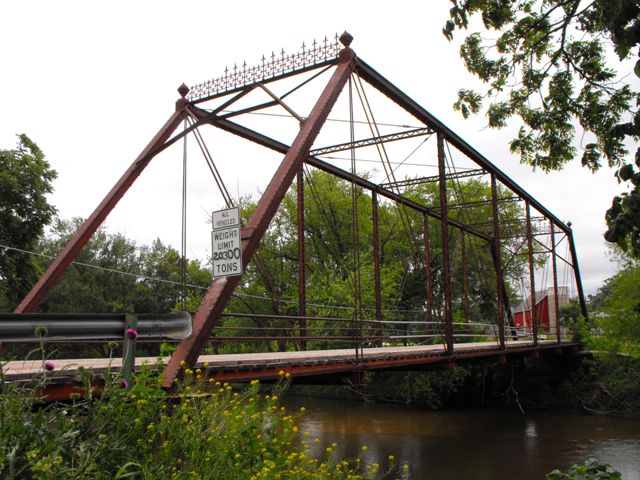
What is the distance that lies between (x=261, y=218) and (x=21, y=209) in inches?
554

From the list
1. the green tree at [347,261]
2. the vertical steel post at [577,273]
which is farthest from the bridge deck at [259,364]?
the vertical steel post at [577,273]

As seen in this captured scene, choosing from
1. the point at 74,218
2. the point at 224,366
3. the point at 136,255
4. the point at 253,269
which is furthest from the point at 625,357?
the point at 74,218

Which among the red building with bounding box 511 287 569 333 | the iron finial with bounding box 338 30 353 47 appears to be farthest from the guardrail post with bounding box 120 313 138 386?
the red building with bounding box 511 287 569 333

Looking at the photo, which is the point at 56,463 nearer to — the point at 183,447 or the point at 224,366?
the point at 183,447

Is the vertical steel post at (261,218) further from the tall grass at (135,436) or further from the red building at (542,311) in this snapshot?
the red building at (542,311)

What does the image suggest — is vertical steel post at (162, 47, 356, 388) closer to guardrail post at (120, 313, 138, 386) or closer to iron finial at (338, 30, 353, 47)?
iron finial at (338, 30, 353, 47)

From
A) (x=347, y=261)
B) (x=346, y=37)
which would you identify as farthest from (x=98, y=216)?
(x=347, y=261)

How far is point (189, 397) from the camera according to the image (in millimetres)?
5566

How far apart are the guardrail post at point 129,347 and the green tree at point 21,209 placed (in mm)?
15030

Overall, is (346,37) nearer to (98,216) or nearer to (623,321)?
(98,216)

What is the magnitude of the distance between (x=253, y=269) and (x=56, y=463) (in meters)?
30.0

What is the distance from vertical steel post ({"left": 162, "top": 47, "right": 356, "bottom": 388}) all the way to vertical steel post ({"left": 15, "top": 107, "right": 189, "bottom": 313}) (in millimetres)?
2913

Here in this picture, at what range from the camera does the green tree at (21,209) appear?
18.3m

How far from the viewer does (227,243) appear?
674 centimetres
